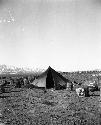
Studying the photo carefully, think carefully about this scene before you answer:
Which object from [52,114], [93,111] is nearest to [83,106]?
[93,111]

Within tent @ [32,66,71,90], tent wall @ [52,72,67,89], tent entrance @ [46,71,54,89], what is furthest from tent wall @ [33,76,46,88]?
tent wall @ [52,72,67,89]

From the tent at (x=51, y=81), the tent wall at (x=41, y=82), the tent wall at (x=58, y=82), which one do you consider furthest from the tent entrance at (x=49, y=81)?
the tent wall at (x=58, y=82)

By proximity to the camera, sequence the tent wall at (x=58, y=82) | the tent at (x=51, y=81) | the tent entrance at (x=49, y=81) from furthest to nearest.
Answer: the tent entrance at (x=49, y=81), the tent at (x=51, y=81), the tent wall at (x=58, y=82)

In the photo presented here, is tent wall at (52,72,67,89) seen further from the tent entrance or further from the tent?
the tent entrance

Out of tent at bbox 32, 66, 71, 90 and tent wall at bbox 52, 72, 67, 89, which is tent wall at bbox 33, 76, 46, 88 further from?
tent wall at bbox 52, 72, 67, 89

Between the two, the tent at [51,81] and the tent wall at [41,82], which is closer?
the tent at [51,81]

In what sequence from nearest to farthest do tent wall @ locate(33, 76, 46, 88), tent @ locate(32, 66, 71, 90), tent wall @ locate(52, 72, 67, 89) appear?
tent wall @ locate(52, 72, 67, 89) → tent @ locate(32, 66, 71, 90) → tent wall @ locate(33, 76, 46, 88)

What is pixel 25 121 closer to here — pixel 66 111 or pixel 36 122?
pixel 36 122

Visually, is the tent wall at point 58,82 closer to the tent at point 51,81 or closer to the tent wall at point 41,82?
the tent at point 51,81

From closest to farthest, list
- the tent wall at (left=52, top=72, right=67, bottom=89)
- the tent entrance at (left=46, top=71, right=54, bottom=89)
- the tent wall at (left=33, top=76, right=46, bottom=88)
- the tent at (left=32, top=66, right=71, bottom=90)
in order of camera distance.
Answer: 1. the tent wall at (left=52, top=72, right=67, bottom=89)
2. the tent at (left=32, top=66, right=71, bottom=90)
3. the tent entrance at (left=46, top=71, right=54, bottom=89)
4. the tent wall at (left=33, top=76, right=46, bottom=88)

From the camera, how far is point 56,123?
13086 millimetres

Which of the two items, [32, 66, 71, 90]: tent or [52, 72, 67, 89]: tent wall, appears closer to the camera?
[52, 72, 67, 89]: tent wall

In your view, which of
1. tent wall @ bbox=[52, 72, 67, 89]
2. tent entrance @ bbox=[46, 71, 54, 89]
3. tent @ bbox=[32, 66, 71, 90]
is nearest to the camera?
tent wall @ bbox=[52, 72, 67, 89]

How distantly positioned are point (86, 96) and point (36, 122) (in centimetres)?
1146
